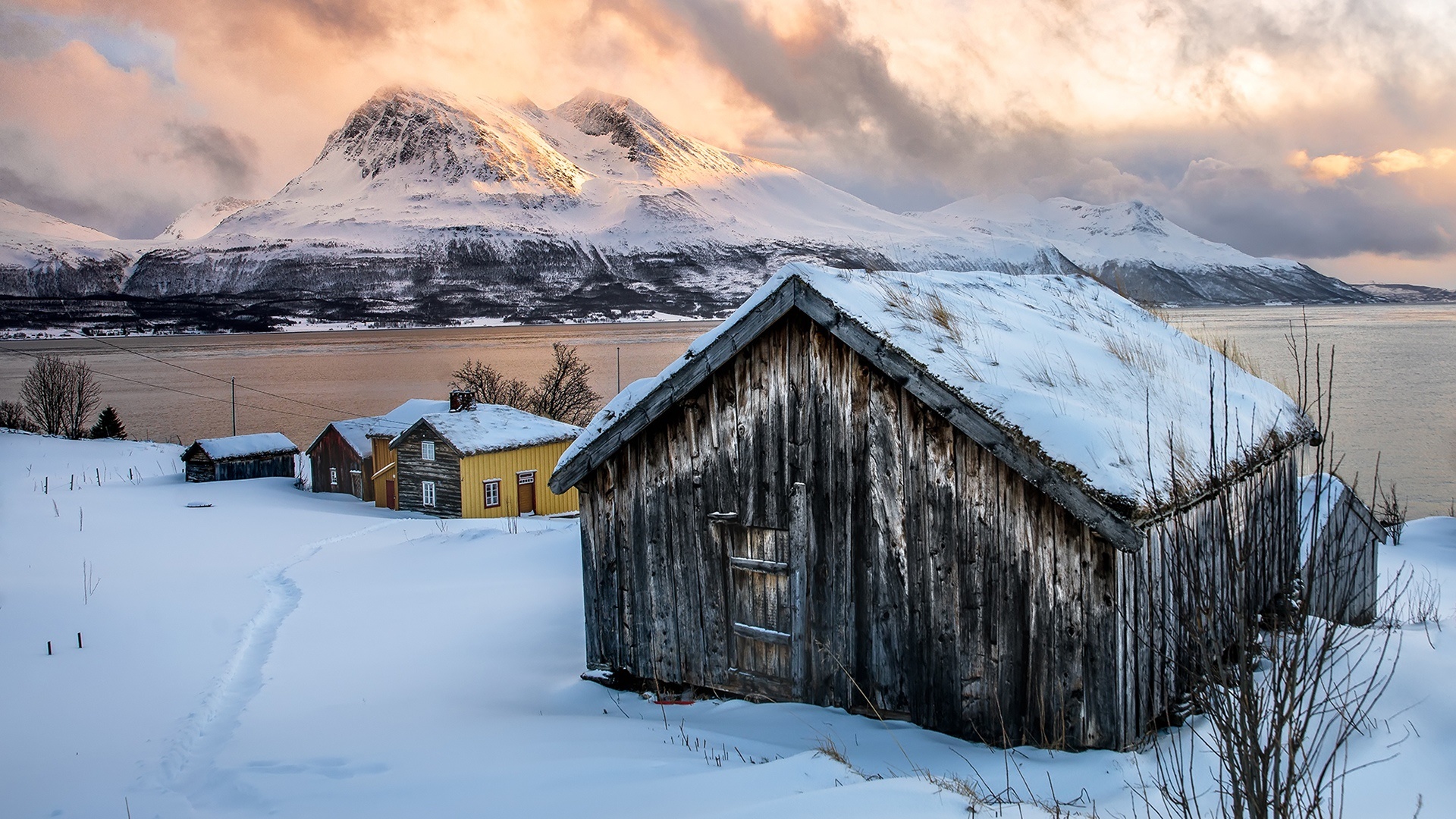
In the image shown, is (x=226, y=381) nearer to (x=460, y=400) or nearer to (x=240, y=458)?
(x=240, y=458)

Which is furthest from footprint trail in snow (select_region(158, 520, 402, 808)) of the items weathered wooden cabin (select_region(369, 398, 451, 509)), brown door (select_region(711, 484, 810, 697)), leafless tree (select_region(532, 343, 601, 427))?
leafless tree (select_region(532, 343, 601, 427))

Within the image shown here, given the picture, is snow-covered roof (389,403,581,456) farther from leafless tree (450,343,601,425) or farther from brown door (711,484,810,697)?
brown door (711,484,810,697)

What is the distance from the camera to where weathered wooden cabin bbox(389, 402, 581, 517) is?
3528 cm

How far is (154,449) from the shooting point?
57.5m

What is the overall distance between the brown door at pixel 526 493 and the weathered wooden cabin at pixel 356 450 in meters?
6.78

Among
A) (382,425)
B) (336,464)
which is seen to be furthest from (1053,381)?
(336,464)

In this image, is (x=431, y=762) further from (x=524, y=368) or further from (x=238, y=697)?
(x=524, y=368)

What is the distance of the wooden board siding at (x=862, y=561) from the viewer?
19.7ft

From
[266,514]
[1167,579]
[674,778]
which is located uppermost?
[1167,579]

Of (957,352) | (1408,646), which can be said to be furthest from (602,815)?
(1408,646)

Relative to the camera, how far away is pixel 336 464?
45.4 meters

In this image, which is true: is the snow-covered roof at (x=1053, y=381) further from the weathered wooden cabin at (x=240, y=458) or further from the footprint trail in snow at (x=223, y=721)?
the weathered wooden cabin at (x=240, y=458)

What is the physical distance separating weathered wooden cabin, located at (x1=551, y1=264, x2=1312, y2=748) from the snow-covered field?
49 cm

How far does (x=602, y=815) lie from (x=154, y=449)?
64.2 meters
